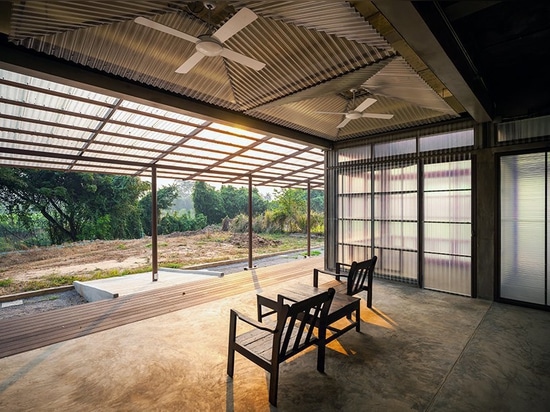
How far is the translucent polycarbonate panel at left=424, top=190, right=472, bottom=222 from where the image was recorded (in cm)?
496

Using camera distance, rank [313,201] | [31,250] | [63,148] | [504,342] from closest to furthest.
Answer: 1. [504,342]
2. [63,148]
3. [31,250]
4. [313,201]

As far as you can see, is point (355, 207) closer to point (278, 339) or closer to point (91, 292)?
point (278, 339)

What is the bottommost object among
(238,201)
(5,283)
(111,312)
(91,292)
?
(5,283)

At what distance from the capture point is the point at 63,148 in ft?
17.9

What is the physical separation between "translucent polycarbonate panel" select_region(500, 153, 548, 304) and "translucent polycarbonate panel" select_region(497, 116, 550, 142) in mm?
335

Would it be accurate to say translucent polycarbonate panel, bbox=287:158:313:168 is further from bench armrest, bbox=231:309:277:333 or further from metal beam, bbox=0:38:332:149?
bench armrest, bbox=231:309:277:333

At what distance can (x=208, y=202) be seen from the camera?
75.1ft

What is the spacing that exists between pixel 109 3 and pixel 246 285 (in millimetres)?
5056

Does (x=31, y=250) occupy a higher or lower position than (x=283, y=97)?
lower

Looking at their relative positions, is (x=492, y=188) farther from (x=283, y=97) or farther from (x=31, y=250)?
(x=31, y=250)

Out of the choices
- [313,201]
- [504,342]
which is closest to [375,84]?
[504,342]

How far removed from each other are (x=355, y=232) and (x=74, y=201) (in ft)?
49.7

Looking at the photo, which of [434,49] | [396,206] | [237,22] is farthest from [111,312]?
[396,206]

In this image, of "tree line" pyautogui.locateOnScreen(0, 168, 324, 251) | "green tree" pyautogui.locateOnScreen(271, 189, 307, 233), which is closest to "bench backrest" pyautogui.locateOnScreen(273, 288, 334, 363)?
"tree line" pyautogui.locateOnScreen(0, 168, 324, 251)
